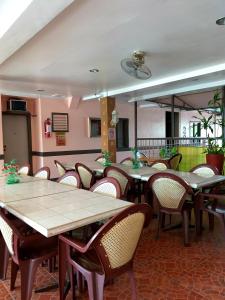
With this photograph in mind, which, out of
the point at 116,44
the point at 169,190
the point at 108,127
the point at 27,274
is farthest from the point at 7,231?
the point at 108,127

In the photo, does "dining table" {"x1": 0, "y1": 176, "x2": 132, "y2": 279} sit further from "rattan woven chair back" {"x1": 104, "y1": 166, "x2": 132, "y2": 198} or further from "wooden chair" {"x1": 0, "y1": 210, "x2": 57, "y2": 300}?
"rattan woven chair back" {"x1": 104, "y1": 166, "x2": 132, "y2": 198}

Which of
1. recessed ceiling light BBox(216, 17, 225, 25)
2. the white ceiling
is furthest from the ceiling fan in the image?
recessed ceiling light BBox(216, 17, 225, 25)

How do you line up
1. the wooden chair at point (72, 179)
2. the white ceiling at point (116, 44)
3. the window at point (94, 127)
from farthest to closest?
the window at point (94, 127) < the wooden chair at point (72, 179) < the white ceiling at point (116, 44)

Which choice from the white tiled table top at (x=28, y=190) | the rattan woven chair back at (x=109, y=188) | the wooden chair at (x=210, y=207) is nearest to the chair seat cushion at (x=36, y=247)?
the white tiled table top at (x=28, y=190)

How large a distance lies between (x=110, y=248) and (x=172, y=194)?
4.70 feet

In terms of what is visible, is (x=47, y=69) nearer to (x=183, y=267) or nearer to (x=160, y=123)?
(x=183, y=267)

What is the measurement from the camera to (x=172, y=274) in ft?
6.88

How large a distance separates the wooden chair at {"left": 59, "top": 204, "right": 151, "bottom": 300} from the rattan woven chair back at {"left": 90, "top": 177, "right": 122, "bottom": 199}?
0.60 meters

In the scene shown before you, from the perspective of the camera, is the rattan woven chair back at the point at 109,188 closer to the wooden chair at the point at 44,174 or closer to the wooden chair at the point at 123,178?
the wooden chair at the point at 123,178

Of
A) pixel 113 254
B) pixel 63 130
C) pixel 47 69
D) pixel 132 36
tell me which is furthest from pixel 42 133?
pixel 113 254

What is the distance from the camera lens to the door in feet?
20.8

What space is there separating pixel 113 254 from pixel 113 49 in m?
2.50

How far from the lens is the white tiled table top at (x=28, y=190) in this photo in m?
2.16

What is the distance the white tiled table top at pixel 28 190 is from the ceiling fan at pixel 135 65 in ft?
5.50
